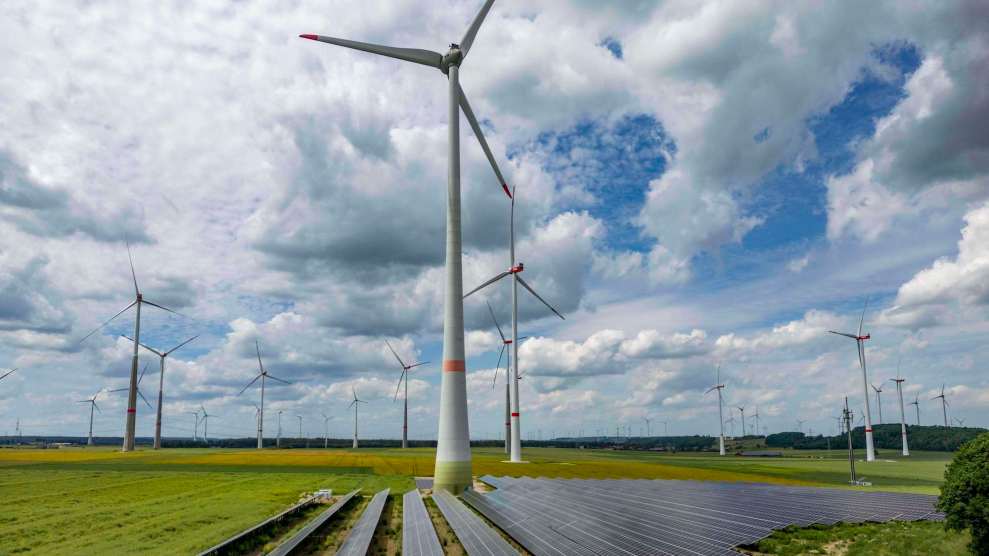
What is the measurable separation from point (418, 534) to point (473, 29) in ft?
156

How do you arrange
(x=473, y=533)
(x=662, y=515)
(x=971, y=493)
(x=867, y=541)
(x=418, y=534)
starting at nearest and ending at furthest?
(x=971, y=493), (x=867, y=541), (x=473, y=533), (x=418, y=534), (x=662, y=515)

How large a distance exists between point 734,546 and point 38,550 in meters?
28.3

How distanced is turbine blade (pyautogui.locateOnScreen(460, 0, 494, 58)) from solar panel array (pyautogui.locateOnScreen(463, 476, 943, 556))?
40.0 meters

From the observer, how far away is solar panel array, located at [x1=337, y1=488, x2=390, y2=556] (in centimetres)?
2300

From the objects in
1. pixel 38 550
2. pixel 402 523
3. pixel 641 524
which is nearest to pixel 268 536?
pixel 402 523

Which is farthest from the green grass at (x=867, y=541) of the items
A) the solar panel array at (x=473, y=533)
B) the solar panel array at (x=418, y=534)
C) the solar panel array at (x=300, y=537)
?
the solar panel array at (x=300, y=537)

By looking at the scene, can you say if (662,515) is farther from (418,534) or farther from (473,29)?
(473,29)

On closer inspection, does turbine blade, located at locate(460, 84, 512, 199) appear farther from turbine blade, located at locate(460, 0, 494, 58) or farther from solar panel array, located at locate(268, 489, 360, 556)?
solar panel array, located at locate(268, 489, 360, 556)

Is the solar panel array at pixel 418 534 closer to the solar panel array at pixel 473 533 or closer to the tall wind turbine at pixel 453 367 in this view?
the solar panel array at pixel 473 533

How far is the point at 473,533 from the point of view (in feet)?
85.6

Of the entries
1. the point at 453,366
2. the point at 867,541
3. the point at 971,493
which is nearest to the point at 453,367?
the point at 453,366

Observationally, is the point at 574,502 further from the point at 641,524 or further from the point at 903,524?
the point at 903,524

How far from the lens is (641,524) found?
27.2 metres

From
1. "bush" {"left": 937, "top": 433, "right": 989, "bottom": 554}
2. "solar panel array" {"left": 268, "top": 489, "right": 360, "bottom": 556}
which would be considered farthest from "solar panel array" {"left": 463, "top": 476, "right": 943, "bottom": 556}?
"solar panel array" {"left": 268, "top": 489, "right": 360, "bottom": 556}
